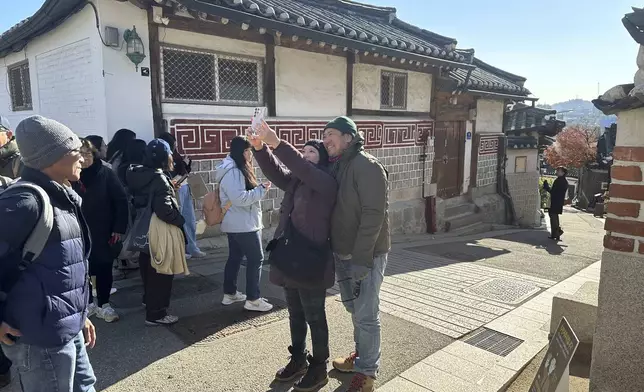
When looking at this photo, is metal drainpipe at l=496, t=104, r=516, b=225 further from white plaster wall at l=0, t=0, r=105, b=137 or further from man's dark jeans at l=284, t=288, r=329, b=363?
man's dark jeans at l=284, t=288, r=329, b=363

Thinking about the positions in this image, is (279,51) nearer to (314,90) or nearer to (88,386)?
(314,90)

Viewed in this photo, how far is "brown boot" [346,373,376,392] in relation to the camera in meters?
2.90

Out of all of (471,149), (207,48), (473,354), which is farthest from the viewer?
(471,149)

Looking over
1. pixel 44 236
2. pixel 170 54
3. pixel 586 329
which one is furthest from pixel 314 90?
pixel 44 236

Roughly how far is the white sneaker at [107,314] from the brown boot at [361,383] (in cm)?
234

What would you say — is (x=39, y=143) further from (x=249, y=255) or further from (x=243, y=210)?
(x=249, y=255)

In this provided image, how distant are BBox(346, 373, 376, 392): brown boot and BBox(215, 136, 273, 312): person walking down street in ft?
5.24

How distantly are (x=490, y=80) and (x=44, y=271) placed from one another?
489 inches

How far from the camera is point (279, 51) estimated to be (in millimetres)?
7055

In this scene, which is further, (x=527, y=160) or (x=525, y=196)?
(x=527, y=160)

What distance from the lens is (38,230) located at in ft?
6.06

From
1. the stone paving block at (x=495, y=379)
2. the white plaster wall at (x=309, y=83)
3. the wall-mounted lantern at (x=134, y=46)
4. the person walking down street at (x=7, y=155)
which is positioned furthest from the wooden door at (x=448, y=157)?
the person walking down street at (x=7, y=155)

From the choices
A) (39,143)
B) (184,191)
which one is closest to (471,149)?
(184,191)

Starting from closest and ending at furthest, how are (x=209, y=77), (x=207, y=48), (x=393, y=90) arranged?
(x=207, y=48), (x=209, y=77), (x=393, y=90)
